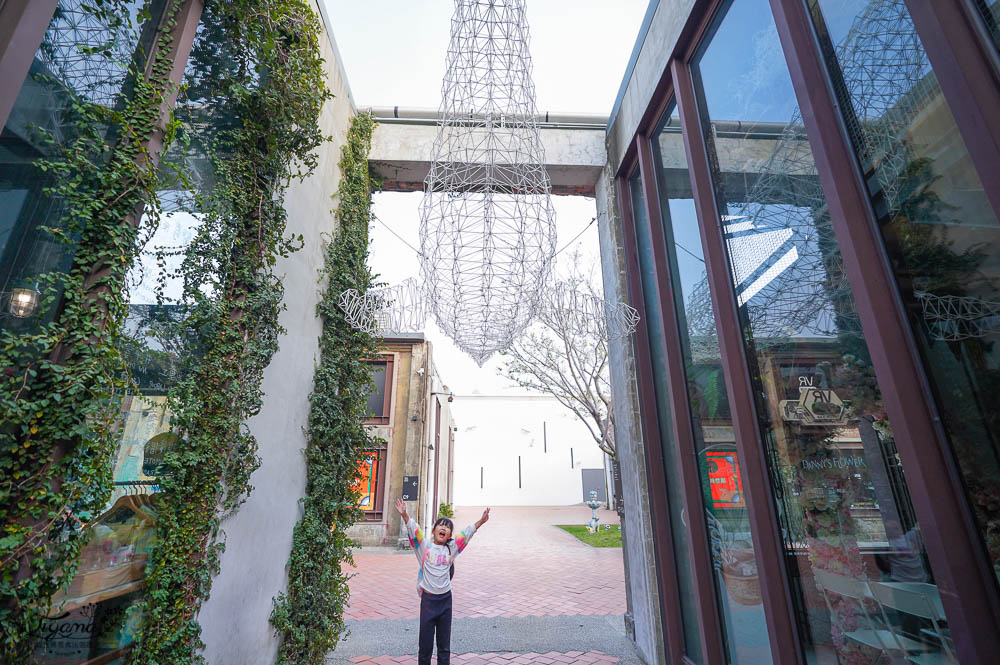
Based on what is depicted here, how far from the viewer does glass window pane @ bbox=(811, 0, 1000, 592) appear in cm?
129

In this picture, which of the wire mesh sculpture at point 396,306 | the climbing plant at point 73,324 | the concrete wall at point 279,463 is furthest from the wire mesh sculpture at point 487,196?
the climbing plant at point 73,324

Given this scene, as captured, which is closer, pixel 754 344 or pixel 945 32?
pixel 945 32

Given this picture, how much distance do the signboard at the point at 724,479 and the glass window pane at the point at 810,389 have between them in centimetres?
39

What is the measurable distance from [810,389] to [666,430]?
1.69 metres

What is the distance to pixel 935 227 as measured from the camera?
1.44m

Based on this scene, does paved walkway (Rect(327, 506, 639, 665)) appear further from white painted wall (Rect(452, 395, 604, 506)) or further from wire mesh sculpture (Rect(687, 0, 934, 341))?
white painted wall (Rect(452, 395, 604, 506))

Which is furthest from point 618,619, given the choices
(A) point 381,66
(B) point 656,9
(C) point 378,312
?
(A) point 381,66

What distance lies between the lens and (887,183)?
1.62 metres

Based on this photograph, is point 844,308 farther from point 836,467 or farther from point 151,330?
point 151,330

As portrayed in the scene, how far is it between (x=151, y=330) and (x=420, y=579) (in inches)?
99.0

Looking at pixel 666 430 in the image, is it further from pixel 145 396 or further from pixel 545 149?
pixel 145 396

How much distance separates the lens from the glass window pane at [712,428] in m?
2.49

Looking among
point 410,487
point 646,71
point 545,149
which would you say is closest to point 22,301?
point 646,71

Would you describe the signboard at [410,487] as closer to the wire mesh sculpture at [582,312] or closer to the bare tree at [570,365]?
the bare tree at [570,365]
